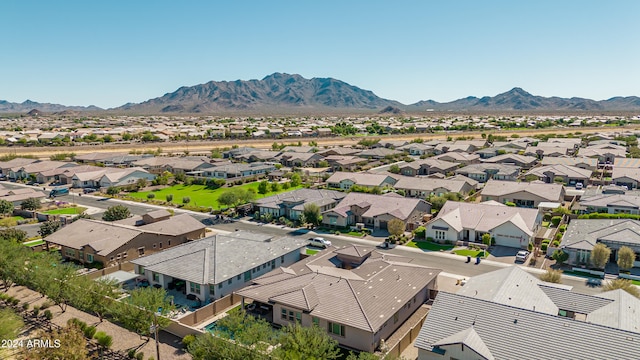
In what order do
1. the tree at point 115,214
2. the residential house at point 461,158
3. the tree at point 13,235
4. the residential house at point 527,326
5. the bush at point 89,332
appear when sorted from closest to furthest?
the residential house at point 527,326 < the bush at point 89,332 < the tree at point 13,235 < the tree at point 115,214 < the residential house at point 461,158

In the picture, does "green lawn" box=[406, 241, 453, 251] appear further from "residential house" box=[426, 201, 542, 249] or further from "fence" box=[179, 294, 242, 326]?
"fence" box=[179, 294, 242, 326]

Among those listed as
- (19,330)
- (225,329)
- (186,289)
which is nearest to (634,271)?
(225,329)

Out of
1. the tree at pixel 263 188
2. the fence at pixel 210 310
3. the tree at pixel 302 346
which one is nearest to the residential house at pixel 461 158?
the tree at pixel 263 188

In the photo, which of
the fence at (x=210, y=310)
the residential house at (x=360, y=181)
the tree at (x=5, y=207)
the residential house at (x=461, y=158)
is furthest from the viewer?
the residential house at (x=461, y=158)

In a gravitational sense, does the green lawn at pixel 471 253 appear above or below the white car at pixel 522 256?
below

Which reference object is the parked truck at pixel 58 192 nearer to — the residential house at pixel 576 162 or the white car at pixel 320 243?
the white car at pixel 320 243

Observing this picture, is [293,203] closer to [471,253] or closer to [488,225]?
[471,253]

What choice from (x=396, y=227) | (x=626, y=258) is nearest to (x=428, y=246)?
(x=396, y=227)
